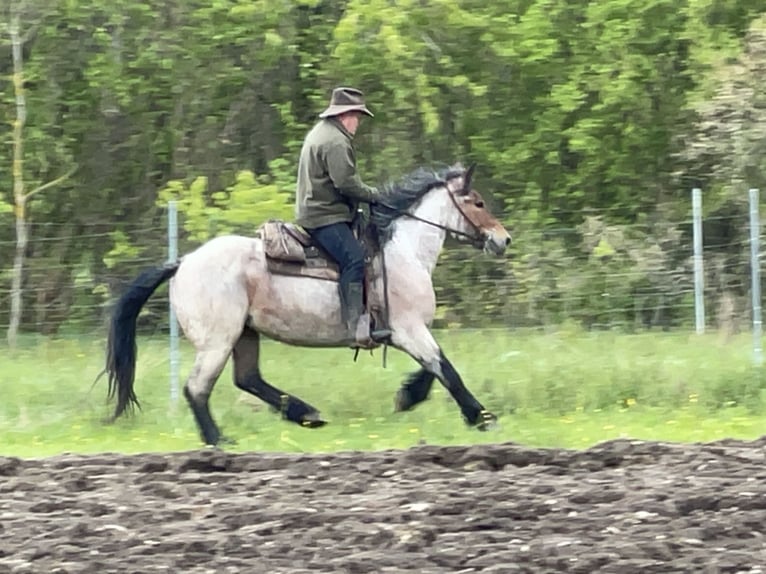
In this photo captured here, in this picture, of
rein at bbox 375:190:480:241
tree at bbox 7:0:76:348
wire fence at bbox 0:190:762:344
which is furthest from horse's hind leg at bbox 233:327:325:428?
tree at bbox 7:0:76:348

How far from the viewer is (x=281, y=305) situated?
11.1 m

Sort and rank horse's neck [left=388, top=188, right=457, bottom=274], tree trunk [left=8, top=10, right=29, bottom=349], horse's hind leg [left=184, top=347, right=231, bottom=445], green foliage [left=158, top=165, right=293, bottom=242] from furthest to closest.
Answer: tree trunk [left=8, top=10, right=29, bottom=349] → green foliage [left=158, top=165, right=293, bottom=242] → horse's neck [left=388, top=188, right=457, bottom=274] → horse's hind leg [left=184, top=347, right=231, bottom=445]

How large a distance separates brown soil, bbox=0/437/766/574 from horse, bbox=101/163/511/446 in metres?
2.05

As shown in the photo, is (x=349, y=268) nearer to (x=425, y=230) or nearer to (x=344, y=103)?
(x=425, y=230)

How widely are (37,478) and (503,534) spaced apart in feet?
10.6

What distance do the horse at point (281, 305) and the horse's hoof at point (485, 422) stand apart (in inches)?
0.4

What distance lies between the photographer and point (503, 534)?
21.2 ft

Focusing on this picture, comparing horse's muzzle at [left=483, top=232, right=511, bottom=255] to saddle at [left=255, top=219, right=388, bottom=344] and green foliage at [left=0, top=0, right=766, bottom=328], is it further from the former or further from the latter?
green foliage at [left=0, top=0, right=766, bottom=328]

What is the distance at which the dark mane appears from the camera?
11.4m

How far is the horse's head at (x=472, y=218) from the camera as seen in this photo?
11.8 metres

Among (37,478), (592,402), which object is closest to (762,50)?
(592,402)

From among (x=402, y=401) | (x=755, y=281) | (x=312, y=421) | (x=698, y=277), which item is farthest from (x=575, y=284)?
(x=312, y=421)

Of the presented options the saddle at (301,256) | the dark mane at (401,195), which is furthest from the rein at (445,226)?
the saddle at (301,256)

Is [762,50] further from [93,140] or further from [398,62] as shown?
[93,140]
